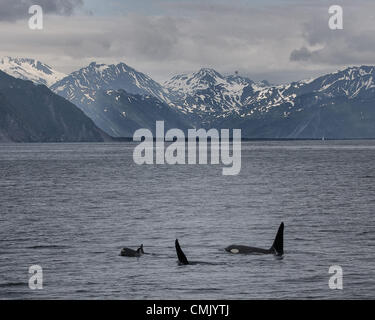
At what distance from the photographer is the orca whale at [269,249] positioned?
44281 millimetres

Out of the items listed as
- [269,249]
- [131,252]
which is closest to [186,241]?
[269,249]

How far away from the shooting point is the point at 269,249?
45.5 meters

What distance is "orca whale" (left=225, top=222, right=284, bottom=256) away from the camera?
4428 cm

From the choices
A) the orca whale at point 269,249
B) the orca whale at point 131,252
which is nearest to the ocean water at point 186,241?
the orca whale at point 131,252

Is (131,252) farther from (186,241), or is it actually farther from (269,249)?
(269,249)

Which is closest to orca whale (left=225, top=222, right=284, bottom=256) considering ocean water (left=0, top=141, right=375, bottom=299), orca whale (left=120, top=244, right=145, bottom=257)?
ocean water (left=0, top=141, right=375, bottom=299)

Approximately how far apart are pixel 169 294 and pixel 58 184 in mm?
85527

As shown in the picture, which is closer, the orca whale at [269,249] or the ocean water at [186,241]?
the ocean water at [186,241]

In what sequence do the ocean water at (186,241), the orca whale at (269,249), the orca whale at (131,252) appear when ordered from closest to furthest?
1. the ocean water at (186,241)
2. the orca whale at (131,252)
3. the orca whale at (269,249)

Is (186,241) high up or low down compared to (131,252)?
up

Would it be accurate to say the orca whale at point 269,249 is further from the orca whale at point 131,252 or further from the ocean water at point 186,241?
the orca whale at point 131,252

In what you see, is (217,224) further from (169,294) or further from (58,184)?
(58,184)

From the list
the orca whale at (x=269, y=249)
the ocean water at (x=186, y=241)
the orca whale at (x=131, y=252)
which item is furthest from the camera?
the orca whale at (x=269, y=249)
